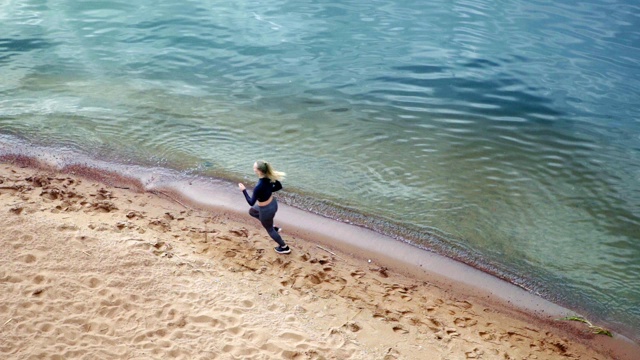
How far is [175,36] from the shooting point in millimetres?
19094

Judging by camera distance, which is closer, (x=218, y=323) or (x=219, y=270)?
(x=218, y=323)

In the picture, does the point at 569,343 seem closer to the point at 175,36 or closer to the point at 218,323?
the point at 218,323

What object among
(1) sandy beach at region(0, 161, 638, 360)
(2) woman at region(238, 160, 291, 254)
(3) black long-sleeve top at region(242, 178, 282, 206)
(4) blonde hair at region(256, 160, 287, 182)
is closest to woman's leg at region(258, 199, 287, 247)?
(2) woman at region(238, 160, 291, 254)

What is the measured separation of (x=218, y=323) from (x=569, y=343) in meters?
4.47

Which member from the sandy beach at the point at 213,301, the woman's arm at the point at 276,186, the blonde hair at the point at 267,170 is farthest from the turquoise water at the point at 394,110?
the blonde hair at the point at 267,170

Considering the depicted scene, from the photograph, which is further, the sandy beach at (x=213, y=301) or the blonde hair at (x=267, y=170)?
the blonde hair at (x=267, y=170)

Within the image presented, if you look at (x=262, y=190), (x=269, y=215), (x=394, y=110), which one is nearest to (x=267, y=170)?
(x=262, y=190)

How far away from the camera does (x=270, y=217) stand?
7852 millimetres

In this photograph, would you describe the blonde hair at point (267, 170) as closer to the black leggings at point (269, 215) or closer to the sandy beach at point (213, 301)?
the black leggings at point (269, 215)

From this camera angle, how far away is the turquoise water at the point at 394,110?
373 inches

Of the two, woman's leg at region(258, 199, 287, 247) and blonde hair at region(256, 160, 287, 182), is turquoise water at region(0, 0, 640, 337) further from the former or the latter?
blonde hair at region(256, 160, 287, 182)

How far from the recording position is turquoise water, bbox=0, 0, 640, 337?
9469mm

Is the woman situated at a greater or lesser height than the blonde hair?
lesser

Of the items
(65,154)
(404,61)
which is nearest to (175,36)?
(404,61)
